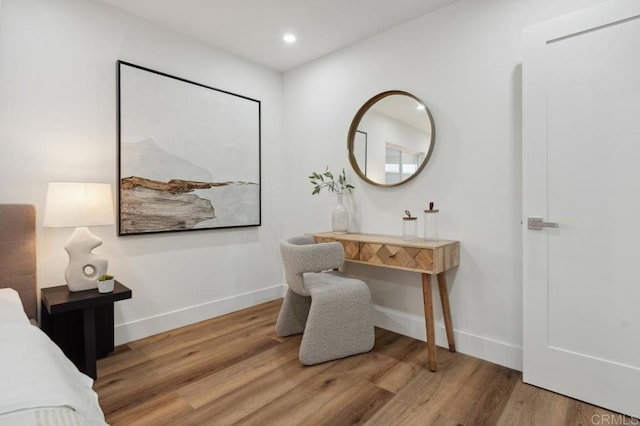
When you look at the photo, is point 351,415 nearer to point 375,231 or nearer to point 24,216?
point 375,231

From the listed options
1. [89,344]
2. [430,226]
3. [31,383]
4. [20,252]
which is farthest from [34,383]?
[430,226]

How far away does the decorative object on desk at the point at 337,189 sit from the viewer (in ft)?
9.41

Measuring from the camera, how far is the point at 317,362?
212 cm

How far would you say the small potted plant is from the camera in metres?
1.99

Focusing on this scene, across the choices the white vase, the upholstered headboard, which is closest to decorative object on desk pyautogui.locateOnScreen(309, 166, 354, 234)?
the white vase

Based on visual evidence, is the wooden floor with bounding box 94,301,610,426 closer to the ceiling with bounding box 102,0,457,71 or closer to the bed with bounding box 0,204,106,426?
the bed with bounding box 0,204,106,426

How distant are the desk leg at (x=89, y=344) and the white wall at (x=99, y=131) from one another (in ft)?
1.64

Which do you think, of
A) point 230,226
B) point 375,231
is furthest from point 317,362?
point 230,226

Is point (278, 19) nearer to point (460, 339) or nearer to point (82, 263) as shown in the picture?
point (82, 263)

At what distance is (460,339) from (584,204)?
118cm

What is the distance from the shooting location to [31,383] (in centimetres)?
83

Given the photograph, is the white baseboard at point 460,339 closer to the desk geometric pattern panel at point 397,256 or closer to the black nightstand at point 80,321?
the desk geometric pattern panel at point 397,256

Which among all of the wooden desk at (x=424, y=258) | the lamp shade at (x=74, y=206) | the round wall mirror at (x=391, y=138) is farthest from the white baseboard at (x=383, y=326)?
the round wall mirror at (x=391, y=138)

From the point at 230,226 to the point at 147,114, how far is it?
1.15 m
